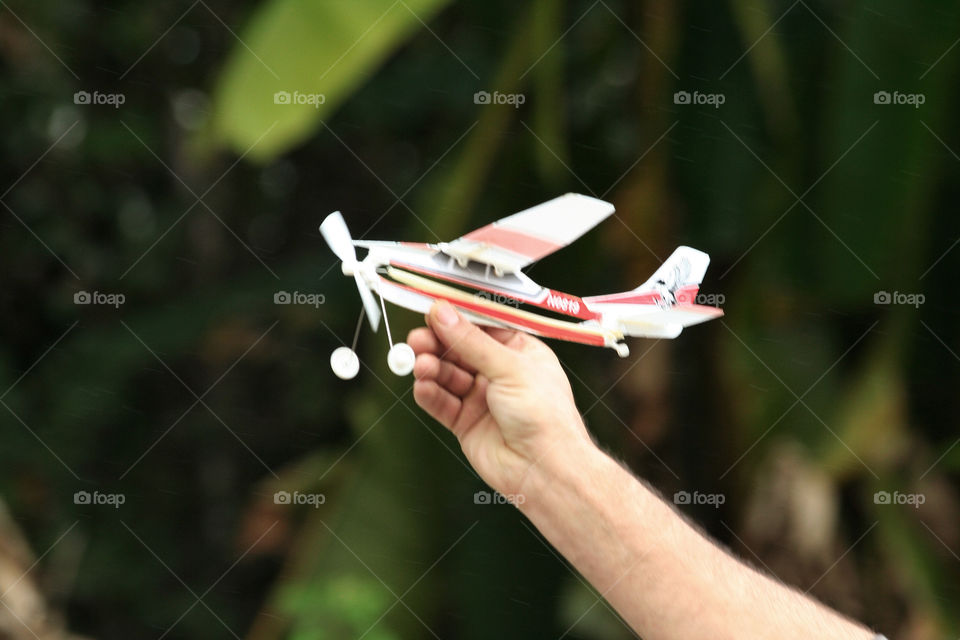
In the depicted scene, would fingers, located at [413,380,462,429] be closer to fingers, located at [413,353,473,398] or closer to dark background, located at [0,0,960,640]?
fingers, located at [413,353,473,398]

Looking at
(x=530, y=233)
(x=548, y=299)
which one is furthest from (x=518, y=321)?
(x=530, y=233)

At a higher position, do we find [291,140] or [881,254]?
[291,140]

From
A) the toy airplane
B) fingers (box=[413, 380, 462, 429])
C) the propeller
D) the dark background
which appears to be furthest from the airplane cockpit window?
the dark background

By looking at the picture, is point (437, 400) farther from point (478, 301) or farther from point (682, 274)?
point (682, 274)

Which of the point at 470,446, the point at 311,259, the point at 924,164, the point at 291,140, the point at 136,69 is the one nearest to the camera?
the point at 470,446

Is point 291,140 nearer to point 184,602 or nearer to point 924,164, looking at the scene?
point 924,164

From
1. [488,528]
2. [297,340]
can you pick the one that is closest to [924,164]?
[488,528]
